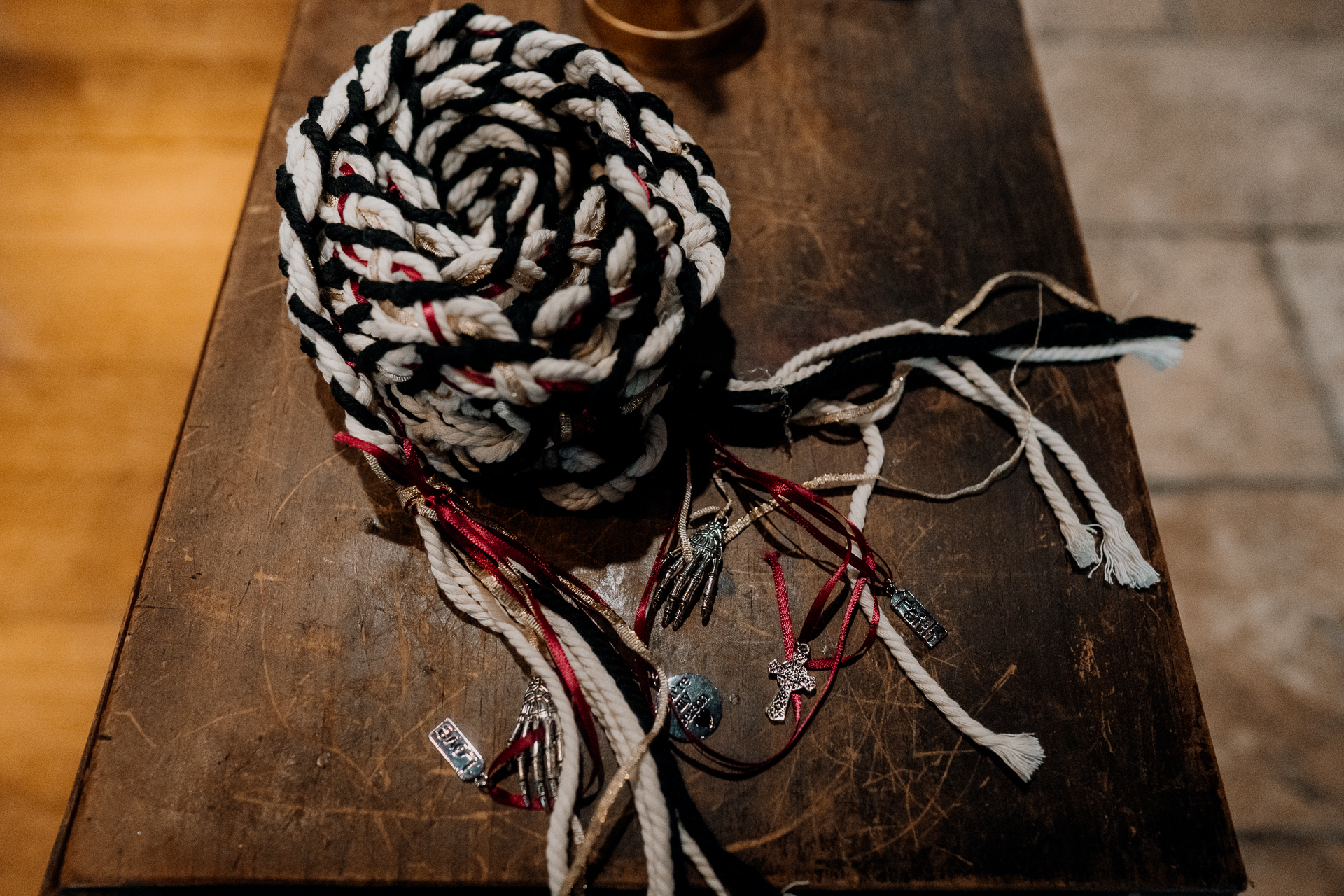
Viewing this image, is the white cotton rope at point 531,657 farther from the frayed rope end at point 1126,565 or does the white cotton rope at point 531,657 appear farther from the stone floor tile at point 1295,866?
the stone floor tile at point 1295,866

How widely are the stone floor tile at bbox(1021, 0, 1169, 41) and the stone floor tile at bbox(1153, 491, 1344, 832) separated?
899mm

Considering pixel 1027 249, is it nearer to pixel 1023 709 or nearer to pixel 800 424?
pixel 800 424

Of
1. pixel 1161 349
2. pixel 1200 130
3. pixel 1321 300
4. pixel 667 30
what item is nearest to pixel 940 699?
pixel 1161 349

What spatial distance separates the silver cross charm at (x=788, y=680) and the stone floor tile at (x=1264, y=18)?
61.7 inches

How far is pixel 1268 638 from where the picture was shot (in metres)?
1.12

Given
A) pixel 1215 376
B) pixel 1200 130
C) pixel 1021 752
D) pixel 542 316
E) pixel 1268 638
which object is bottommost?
pixel 1268 638

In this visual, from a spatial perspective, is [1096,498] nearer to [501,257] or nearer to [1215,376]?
[501,257]

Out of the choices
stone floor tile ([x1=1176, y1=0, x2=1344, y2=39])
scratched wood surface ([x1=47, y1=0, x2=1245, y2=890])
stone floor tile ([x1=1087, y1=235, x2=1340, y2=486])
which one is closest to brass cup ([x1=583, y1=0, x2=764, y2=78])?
scratched wood surface ([x1=47, y1=0, x2=1245, y2=890])

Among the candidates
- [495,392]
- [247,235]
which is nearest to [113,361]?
[247,235]

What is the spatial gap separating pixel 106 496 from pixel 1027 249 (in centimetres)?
113

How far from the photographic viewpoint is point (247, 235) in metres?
0.76

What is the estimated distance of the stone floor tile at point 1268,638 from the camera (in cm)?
105

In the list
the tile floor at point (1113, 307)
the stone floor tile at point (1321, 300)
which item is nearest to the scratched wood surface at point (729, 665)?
the tile floor at point (1113, 307)

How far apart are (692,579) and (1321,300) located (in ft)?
4.18
